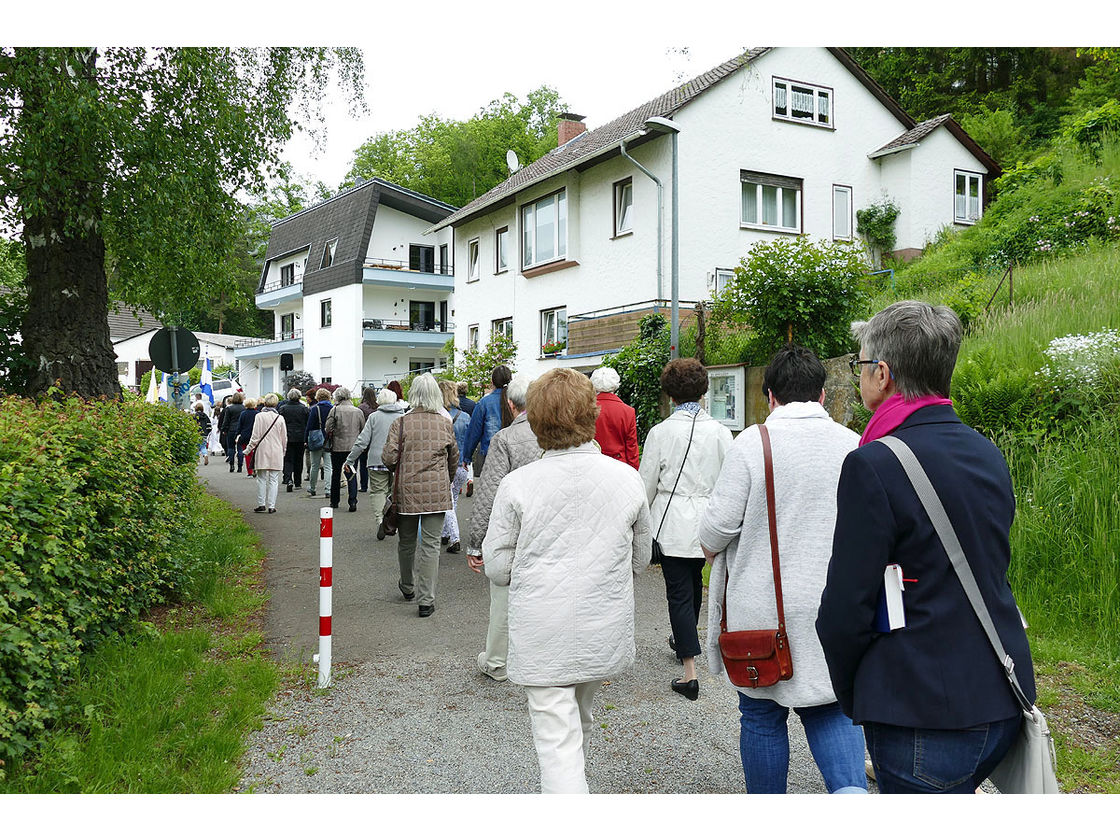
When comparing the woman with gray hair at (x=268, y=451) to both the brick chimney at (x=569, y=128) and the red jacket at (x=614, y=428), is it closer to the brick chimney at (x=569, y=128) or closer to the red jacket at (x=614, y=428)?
the red jacket at (x=614, y=428)

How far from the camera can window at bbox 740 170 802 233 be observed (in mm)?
22734

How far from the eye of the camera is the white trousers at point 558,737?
3.29 metres

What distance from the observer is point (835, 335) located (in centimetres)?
1214

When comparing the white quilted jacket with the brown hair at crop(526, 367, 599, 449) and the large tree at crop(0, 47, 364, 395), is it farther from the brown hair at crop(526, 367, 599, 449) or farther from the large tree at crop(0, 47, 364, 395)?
the large tree at crop(0, 47, 364, 395)

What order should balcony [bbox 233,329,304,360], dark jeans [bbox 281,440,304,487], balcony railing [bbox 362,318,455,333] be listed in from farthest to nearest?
1. balcony [bbox 233,329,304,360]
2. balcony railing [bbox 362,318,455,333]
3. dark jeans [bbox 281,440,304,487]

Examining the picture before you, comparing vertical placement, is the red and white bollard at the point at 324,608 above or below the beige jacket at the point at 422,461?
below

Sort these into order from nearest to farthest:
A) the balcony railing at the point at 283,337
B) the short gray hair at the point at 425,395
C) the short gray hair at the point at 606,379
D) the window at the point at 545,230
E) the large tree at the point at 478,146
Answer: the short gray hair at the point at 606,379 < the short gray hair at the point at 425,395 < the window at the point at 545,230 < the balcony railing at the point at 283,337 < the large tree at the point at 478,146

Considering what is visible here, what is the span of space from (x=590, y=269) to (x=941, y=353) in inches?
879

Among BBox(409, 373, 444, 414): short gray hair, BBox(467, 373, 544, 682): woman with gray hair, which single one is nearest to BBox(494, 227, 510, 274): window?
BBox(409, 373, 444, 414): short gray hair

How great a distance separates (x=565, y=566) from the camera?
338cm

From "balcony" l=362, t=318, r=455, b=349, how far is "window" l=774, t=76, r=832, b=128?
21.4m

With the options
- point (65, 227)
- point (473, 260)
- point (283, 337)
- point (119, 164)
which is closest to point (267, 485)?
point (65, 227)

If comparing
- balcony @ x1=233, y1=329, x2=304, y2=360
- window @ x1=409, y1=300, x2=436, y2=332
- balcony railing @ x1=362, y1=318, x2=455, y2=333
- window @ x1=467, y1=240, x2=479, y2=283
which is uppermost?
window @ x1=467, y1=240, x2=479, y2=283

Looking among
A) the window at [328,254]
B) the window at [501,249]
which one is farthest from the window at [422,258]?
the window at [501,249]
